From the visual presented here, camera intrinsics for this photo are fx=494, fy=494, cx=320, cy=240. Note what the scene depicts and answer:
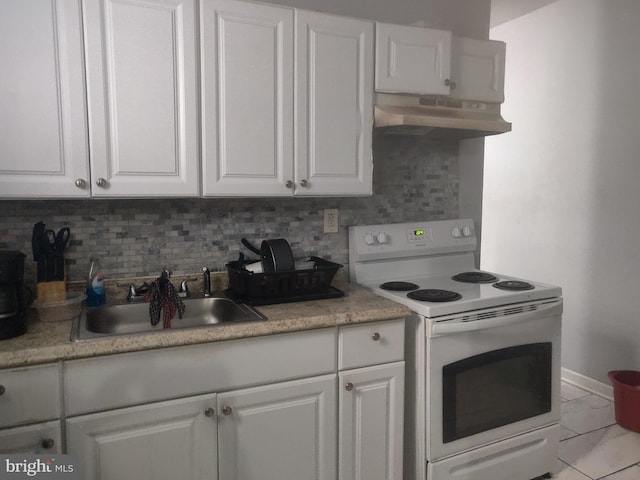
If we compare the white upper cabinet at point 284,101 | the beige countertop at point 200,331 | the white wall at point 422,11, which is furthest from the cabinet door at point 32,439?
the white wall at point 422,11

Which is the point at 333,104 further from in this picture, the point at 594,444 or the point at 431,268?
the point at 594,444

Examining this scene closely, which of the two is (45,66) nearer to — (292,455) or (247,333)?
(247,333)

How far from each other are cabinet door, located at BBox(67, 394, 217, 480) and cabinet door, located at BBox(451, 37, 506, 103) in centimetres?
174

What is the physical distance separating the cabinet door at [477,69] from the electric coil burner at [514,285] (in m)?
0.87

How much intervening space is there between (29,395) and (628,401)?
276cm

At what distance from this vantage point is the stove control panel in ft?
7.64

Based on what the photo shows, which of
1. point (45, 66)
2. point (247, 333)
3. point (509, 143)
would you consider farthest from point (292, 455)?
point (509, 143)

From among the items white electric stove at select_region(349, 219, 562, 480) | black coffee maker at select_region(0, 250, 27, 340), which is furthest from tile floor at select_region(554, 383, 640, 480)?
black coffee maker at select_region(0, 250, 27, 340)

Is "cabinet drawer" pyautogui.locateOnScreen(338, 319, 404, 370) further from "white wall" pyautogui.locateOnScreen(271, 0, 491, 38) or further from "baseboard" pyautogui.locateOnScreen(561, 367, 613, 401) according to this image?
"baseboard" pyautogui.locateOnScreen(561, 367, 613, 401)

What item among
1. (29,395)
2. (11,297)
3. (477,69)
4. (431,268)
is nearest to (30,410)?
(29,395)

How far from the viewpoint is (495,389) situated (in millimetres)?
2031

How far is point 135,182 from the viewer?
1690mm

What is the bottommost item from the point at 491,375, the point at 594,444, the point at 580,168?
the point at 594,444

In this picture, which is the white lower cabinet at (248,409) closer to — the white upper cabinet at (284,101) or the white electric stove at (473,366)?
the white electric stove at (473,366)
